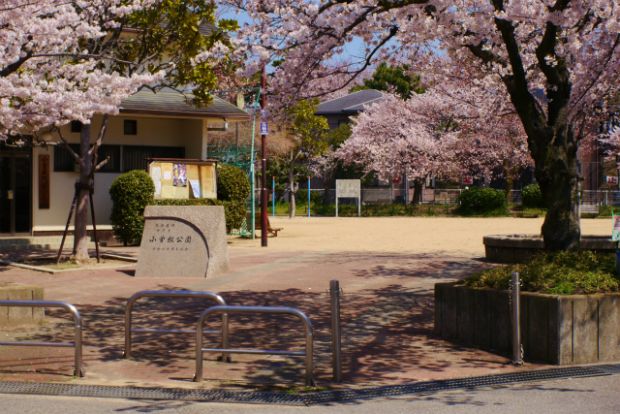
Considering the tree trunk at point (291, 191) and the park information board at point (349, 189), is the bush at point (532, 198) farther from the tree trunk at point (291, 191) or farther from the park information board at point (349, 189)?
the tree trunk at point (291, 191)

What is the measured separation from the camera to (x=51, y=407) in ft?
24.2

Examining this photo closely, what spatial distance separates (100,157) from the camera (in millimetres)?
26828

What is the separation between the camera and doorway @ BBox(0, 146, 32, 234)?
997 inches

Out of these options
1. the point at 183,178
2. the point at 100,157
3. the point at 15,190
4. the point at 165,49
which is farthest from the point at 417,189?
the point at 165,49

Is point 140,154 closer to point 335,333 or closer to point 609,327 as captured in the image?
point 335,333

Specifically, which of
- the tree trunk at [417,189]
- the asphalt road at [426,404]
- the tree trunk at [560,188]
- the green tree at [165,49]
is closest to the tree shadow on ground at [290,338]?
the asphalt road at [426,404]

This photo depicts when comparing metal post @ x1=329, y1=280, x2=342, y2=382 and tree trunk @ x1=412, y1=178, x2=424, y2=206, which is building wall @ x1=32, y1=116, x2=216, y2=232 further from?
tree trunk @ x1=412, y1=178, x2=424, y2=206

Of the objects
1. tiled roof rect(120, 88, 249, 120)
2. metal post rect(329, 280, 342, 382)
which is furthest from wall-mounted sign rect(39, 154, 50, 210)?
metal post rect(329, 280, 342, 382)

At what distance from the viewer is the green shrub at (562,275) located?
930 centimetres

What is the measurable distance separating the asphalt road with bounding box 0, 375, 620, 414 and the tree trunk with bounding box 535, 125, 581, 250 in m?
3.53

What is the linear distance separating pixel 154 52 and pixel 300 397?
13675 mm

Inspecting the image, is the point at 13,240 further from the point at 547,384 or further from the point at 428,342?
the point at 547,384

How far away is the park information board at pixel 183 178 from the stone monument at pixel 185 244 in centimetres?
814

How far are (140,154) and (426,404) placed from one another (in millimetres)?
21466
